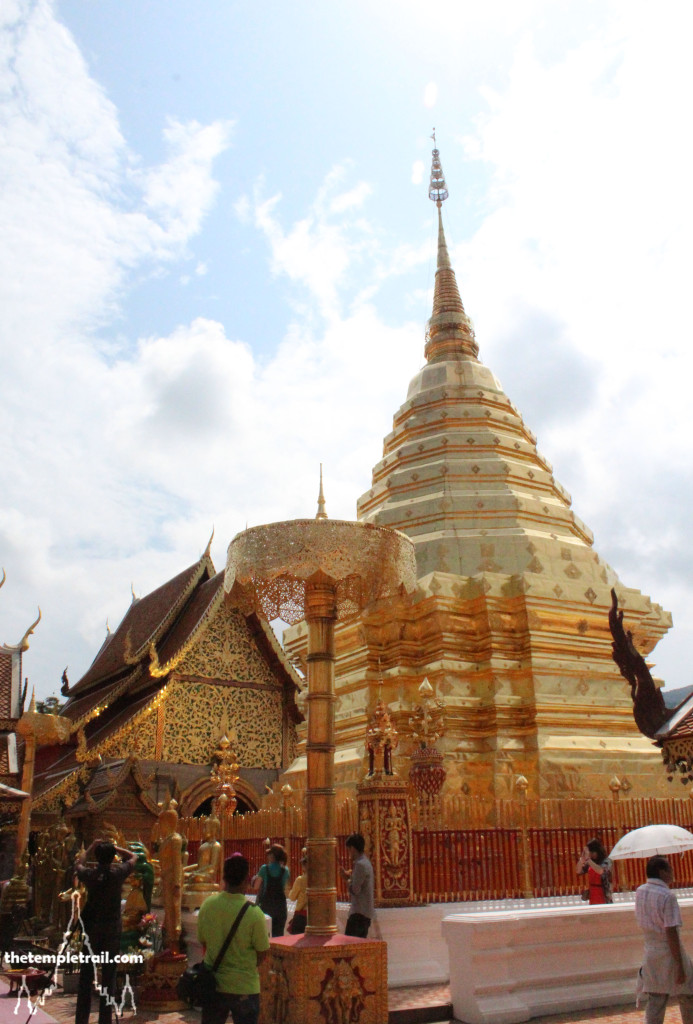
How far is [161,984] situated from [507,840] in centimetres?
296

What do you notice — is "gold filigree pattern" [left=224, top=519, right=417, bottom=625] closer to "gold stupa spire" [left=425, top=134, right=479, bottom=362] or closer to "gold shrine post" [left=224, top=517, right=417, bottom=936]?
"gold shrine post" [left=224, top=517, right=417, bottom=936]

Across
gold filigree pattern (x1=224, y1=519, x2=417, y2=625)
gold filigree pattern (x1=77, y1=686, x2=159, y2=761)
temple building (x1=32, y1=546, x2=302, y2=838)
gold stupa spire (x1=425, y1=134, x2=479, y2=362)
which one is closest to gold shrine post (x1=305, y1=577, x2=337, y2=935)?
gold filigree pattern (x1=224, y1=519, x2=417, y2=625)

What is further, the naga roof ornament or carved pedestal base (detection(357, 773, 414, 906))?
the naga roof ornament

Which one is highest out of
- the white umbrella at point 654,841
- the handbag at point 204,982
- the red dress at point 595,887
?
the white umbrella at point 654,841

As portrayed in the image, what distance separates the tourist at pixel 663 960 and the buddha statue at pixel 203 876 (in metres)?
4.85

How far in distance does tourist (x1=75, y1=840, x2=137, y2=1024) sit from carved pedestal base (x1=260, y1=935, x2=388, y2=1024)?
2.76 ft

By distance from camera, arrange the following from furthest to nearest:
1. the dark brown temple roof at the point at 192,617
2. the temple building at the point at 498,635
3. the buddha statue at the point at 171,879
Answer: the dark brown temple roof at the point at 192,617 < the temple building at the point at 498,635 < the buddha statue at the point at 171,879

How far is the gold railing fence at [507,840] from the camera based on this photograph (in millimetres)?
6855

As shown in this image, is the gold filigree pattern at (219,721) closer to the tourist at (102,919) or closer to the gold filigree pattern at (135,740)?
the gold filigree pattern at (135,740)

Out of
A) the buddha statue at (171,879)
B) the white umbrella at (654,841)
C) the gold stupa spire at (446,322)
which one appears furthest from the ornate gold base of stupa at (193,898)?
the gold stupa spire at (446,322)

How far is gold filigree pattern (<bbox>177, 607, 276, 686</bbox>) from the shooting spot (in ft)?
48.9

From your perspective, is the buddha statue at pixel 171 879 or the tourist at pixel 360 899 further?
the buddha statue at pixel 171 879

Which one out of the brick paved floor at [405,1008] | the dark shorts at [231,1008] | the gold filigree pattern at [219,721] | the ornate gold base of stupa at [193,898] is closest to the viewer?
the dark shorts at [231,1008]

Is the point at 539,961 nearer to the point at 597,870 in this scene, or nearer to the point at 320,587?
the point at 597,870
